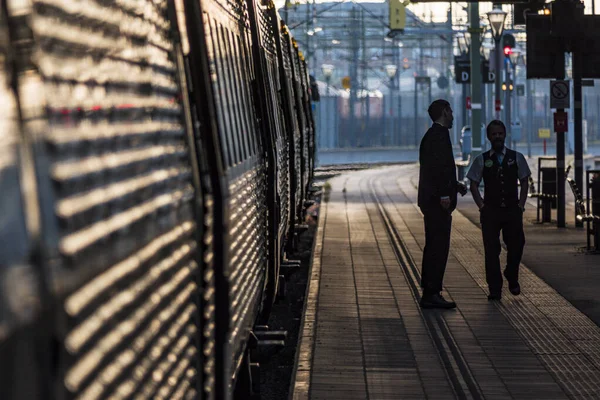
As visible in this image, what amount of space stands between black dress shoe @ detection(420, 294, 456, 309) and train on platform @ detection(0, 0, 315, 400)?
5309 mm

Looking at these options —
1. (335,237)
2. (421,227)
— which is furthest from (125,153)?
(421,227)

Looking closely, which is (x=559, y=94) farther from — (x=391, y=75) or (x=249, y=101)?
(x=391, y=75)

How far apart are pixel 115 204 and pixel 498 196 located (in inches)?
350

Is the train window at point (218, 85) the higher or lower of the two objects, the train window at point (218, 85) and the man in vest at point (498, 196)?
the higher

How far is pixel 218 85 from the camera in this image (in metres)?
5.41

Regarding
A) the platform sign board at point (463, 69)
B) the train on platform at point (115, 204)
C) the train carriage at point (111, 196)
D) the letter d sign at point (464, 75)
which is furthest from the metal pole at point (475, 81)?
the train carriage at point (111, 196)

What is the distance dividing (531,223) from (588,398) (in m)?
14.6

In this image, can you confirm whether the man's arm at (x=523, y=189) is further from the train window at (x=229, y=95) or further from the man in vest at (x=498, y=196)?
the train window at (x=229, y=95)

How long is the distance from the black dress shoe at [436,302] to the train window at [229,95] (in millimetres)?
4753

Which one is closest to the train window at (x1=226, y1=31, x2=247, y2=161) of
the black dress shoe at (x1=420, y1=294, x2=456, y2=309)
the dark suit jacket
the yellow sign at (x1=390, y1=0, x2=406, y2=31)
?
the dark suit jacket

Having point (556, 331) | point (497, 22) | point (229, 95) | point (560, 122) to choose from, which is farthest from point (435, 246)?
point (497, 22)

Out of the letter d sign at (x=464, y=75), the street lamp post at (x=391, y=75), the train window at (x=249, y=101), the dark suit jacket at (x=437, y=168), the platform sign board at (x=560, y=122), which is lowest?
the street lamp post at (x=391, y=75)

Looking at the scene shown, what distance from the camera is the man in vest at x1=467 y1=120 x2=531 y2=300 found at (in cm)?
1119

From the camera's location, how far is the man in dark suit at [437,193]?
1052 centimetres
